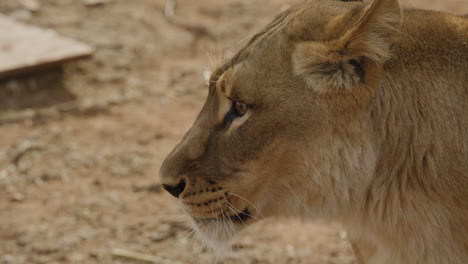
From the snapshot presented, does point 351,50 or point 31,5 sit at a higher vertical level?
point 351,50

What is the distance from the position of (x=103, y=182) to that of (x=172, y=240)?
2.30ft

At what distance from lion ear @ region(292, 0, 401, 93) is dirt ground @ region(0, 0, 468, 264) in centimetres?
42

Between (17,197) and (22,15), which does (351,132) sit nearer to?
(17,197)

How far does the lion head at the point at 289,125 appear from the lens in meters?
2.15

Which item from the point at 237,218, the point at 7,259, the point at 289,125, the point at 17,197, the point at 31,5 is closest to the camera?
the point at 289,125

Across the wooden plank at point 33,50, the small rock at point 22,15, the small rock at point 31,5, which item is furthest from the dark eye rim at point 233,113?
the small rock at point 31,5

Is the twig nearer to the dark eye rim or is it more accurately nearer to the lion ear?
the dark eye rim

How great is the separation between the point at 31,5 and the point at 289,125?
455 centimetres

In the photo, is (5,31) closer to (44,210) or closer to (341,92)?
(44,210)

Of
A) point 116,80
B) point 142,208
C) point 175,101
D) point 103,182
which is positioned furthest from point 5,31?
point 142,208

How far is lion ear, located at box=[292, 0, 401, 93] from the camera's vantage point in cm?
207

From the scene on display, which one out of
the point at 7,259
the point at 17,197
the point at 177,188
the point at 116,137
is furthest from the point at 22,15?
the point at 177,188

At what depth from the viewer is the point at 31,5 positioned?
620 cm

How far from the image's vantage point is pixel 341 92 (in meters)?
2.18
